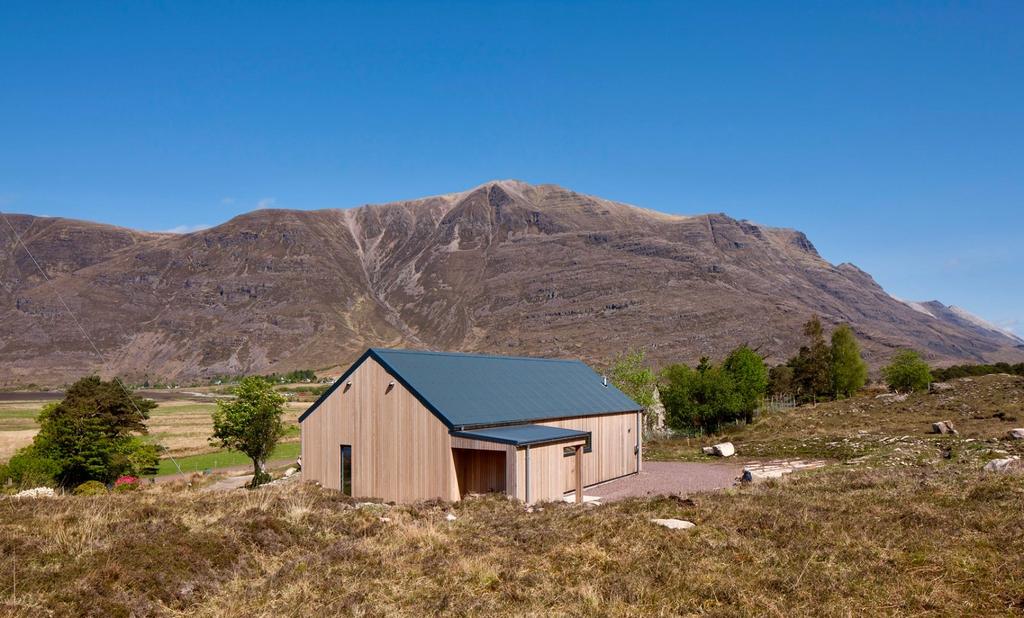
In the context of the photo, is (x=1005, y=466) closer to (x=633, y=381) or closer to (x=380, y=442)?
(x=380, y=442)

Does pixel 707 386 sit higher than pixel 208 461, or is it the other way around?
pixel 707 386

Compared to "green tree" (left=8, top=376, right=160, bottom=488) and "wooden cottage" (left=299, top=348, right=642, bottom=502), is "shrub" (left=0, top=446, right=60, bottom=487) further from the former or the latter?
"wooden cottage" (left=299, top=348, right=642, bottom=502)

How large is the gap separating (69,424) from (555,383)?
27.2 meters

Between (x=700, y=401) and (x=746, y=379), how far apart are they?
5.42 metres

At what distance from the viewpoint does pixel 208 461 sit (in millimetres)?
50844

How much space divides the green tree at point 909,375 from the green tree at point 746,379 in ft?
85.3

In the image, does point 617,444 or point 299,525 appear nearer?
point 299,525

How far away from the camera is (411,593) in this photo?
34.8 ft

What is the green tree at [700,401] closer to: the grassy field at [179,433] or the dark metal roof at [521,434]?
the dark metal roof at [521,434]

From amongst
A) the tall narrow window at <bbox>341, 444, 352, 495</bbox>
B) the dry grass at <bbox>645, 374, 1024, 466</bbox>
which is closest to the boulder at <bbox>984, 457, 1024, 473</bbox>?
the dry grass at <bbox>645, 374, 1024, 466</bbox>

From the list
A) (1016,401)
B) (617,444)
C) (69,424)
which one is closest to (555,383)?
(617,444)

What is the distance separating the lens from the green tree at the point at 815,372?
7994 centimetres

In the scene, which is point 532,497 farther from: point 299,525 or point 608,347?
point 608,347

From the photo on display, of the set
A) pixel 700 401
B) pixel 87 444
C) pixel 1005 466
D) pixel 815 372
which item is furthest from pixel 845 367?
pixel 87 444
